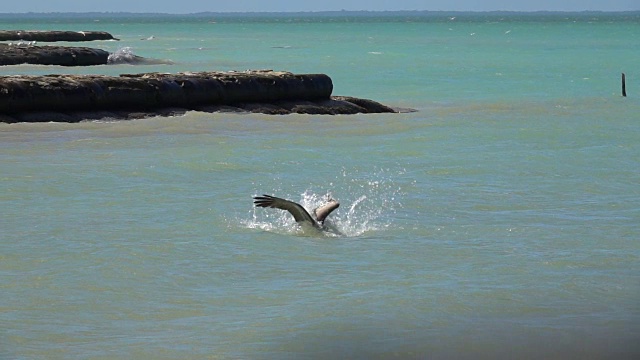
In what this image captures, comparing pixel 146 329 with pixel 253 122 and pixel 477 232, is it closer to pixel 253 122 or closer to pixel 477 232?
pixel 477 232

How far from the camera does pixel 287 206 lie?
38.1 ft

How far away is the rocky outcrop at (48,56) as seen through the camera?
4244 centimetres

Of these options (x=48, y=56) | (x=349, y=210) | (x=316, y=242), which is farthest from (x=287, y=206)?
(x=48, y=56)

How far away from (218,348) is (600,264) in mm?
4169

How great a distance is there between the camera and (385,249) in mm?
11852

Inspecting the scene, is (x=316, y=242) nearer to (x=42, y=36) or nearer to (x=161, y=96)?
(x=161, y=96)

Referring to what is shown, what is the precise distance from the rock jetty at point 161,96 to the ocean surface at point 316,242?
551 mm

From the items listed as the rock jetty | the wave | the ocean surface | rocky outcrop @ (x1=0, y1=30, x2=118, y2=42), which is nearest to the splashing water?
the ocean surface

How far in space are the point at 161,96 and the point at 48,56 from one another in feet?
69.0

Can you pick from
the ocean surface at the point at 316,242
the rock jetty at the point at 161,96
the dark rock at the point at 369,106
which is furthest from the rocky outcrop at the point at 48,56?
the ocean surface at the point at 316,242

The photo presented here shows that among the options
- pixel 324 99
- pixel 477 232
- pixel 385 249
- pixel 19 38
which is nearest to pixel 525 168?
pixel 477 232

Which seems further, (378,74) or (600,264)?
(378,74)

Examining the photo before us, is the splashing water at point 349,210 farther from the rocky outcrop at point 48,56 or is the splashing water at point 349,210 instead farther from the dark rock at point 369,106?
the rocky outcrop at point 48,56

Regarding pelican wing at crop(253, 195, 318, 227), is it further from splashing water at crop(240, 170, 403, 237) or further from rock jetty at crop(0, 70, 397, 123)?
rock jetty at crop(0, 70, 397, 123)
